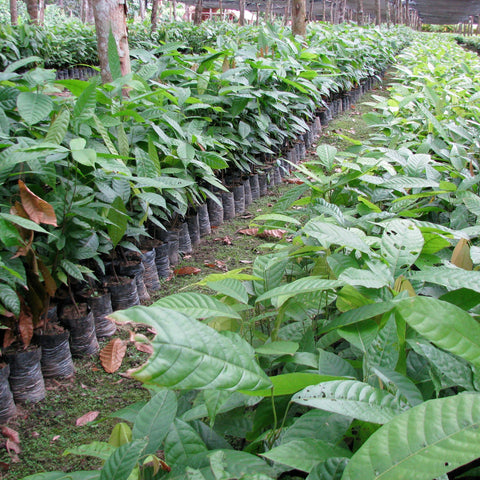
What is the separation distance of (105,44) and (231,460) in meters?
2.92

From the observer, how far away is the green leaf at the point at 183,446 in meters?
0.75

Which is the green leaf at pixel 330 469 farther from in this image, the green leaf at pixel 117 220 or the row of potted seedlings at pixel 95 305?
the green leaf at pixel 117 220

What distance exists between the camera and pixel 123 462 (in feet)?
2.17

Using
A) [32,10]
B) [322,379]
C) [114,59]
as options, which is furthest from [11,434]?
[32,10]

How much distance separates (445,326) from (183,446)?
0.46m

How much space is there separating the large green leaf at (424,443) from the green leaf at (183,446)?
277 millimetres

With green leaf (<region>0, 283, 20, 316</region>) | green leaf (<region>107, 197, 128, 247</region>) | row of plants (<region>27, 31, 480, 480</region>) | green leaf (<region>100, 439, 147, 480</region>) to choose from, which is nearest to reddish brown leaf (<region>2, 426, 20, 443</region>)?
green leaf (<region>0, 283, 20, 316</region>)

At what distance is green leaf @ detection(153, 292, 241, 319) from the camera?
916 mm

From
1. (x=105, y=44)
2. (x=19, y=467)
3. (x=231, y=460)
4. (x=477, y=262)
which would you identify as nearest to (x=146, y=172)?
(x=105, y=44)

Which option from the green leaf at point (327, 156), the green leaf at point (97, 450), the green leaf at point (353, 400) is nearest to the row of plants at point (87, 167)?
the green leaf at point (327, 156)

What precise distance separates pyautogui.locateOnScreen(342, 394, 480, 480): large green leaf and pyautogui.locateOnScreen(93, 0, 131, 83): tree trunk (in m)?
2.93

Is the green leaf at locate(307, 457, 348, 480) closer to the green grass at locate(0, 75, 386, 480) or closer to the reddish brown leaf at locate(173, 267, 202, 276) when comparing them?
the green grass at locate(0, 75, 386, 480)

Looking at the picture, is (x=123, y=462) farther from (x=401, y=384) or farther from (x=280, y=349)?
(x=401, y=384)

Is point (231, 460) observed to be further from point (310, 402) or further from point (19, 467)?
point (19, 467)
